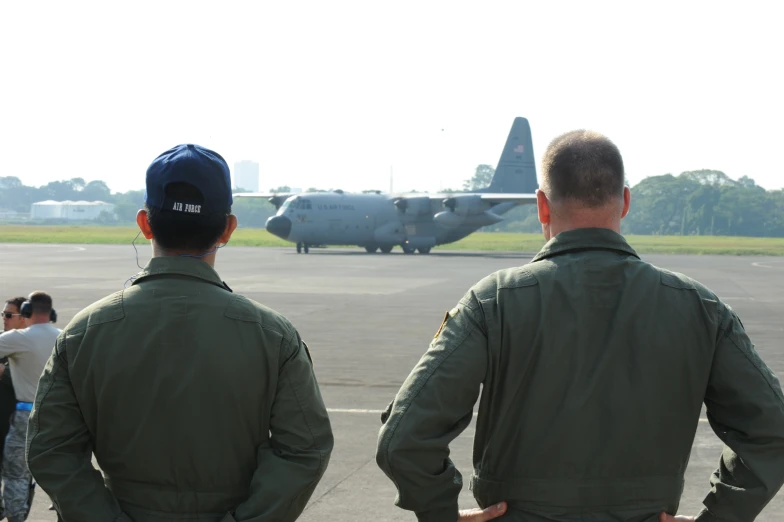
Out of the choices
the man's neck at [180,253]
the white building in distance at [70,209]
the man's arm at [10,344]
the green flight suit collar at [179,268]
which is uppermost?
the man's neck at [180,253]

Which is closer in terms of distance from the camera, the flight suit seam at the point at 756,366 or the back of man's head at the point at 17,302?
the flight suit seam at the point at 756,366

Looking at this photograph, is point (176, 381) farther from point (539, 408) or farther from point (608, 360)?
point (608, 360)

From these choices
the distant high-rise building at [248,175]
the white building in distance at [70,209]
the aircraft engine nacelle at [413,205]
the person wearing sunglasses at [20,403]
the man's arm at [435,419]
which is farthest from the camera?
the white building in distance at [70,209]

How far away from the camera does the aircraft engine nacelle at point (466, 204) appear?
158 ft

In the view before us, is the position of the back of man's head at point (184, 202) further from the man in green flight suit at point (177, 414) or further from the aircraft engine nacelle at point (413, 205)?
the aircraft engine nacelle at point (413, 205)

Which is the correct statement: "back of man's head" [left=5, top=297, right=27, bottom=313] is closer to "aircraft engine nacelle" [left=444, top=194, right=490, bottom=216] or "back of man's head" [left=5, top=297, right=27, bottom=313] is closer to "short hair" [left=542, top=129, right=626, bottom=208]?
"short hair" [left=542, top=129, right=626, bottom=208]

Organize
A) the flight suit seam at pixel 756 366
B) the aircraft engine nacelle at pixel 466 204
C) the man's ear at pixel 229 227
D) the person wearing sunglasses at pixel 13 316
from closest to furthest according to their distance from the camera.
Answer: the flight suit seam at pixel 756 366 → the man's ear at pixel 229 227 → the person wearing sunglasses at pixel 13 316 → the aircraft engine nacelle at pixel 466 204

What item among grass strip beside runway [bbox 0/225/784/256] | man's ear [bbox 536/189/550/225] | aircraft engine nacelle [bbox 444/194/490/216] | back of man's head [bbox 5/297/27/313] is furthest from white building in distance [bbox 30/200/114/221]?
man's ear [bbox 536/189/550/225]

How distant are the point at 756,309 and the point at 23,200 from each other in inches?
7462

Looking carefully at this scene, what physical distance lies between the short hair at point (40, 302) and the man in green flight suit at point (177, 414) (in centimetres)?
282

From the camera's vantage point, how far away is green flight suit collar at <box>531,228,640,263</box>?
2.69 m

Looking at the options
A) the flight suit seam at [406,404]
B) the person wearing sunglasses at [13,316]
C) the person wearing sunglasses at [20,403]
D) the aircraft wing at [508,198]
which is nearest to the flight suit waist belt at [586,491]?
the flight suit seam at [406,404]

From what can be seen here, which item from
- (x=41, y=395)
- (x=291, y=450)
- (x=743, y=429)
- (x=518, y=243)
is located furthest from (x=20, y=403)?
(x=518, y=243)

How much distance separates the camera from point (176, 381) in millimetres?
2590
